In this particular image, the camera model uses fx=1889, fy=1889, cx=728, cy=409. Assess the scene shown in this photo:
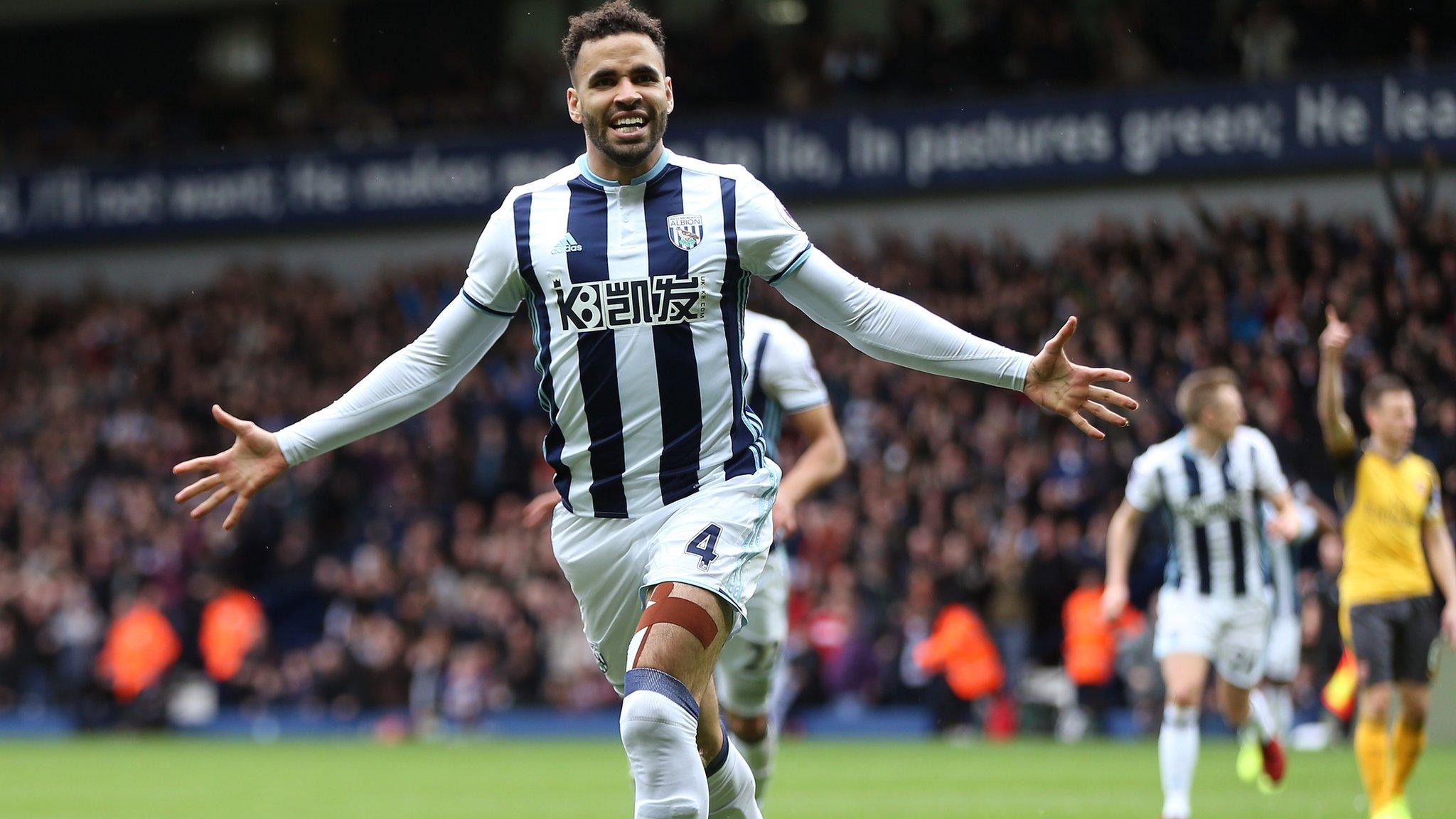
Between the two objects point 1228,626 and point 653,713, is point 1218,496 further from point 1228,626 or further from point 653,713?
point 653,713

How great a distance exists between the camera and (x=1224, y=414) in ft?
31.9

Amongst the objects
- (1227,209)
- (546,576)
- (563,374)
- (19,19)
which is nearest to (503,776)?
(546,576)

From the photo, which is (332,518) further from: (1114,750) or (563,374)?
(563,374)

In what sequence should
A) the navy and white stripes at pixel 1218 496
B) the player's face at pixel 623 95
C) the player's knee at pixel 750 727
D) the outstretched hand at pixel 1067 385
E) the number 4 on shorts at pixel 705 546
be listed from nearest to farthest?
the outstretched hand at pixel 1067 385 → the number 4 on shorts at pixel 705 546 → the player's face at pixel 623 95 → the player's knee at pixel 750 727 → the navy and white stripes at pixel 1218 496

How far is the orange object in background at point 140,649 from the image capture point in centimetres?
2278

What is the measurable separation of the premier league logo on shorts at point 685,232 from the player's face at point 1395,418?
16.7 ft

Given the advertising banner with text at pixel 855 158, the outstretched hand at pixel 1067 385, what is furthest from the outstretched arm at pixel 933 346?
the advertising banner with text at pixel 855 158

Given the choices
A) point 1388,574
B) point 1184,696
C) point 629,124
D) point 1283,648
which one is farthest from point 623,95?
point 1283,648

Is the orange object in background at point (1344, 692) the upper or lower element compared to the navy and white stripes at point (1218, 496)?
lower

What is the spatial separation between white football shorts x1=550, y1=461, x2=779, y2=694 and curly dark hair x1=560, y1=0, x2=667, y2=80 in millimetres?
1292

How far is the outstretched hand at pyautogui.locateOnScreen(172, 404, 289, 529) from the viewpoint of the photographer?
516 cm

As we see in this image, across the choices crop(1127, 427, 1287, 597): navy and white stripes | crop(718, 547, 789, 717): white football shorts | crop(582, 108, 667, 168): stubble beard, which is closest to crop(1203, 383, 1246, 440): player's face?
crop(1127, 427, 1287, 597): navy and white stripes

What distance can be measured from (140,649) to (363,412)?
18639 millimetres

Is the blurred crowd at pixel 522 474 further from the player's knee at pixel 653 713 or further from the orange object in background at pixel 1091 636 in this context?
the player's knee at pixel 653 713
